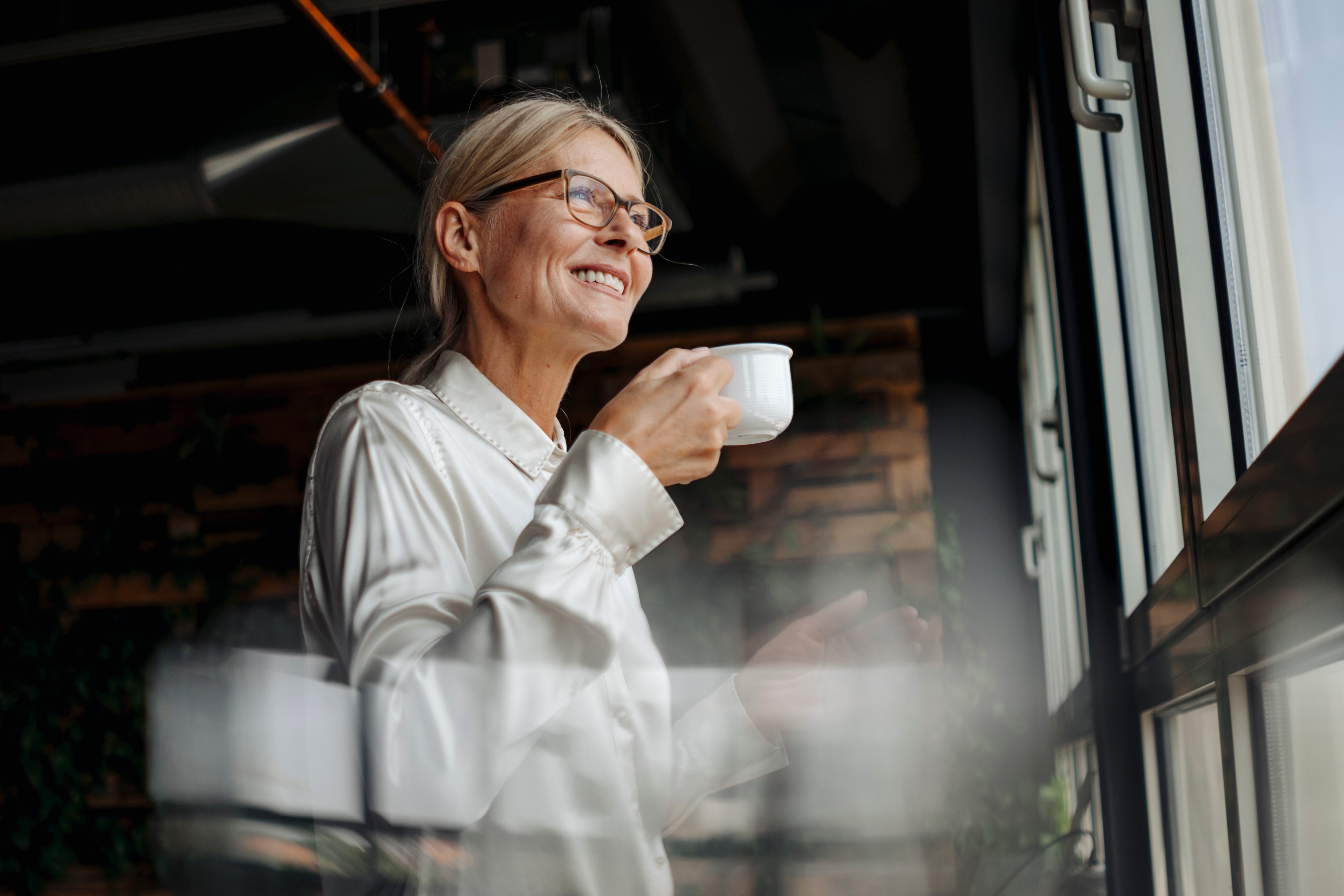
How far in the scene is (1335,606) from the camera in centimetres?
21

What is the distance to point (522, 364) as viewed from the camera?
1.55 ft

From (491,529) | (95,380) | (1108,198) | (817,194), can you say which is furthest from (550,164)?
(95,380)

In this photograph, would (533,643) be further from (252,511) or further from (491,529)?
(252,511)

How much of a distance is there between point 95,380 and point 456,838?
1.57 metres

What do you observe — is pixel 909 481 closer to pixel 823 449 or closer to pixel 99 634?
pixel 823 449

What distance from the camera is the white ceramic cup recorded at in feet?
1.25

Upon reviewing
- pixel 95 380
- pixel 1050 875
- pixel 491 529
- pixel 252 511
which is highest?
pixel 95 380

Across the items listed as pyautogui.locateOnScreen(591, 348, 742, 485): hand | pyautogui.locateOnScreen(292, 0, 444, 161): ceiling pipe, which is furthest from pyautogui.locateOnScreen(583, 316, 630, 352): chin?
pyautogui.locateOnScreen(292, 0, 444, 161): ceiling pipe

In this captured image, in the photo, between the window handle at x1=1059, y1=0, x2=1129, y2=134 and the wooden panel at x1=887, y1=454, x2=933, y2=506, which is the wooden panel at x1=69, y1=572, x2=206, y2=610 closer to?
the wooden panel at x1=887, y1=454, x2=933, y2=506

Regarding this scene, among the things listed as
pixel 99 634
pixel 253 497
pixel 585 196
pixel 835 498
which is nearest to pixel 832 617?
pixel 585 196

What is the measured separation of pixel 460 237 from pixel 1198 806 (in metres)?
0.50

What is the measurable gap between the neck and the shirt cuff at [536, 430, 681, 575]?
0.15m

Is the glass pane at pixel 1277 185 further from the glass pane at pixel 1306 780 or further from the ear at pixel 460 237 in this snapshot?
the ear at pixel 460 237

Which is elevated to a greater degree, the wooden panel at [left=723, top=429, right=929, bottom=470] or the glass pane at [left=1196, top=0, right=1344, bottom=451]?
the wooden panel at [left=723, top=429, right=929, bottom=470]
